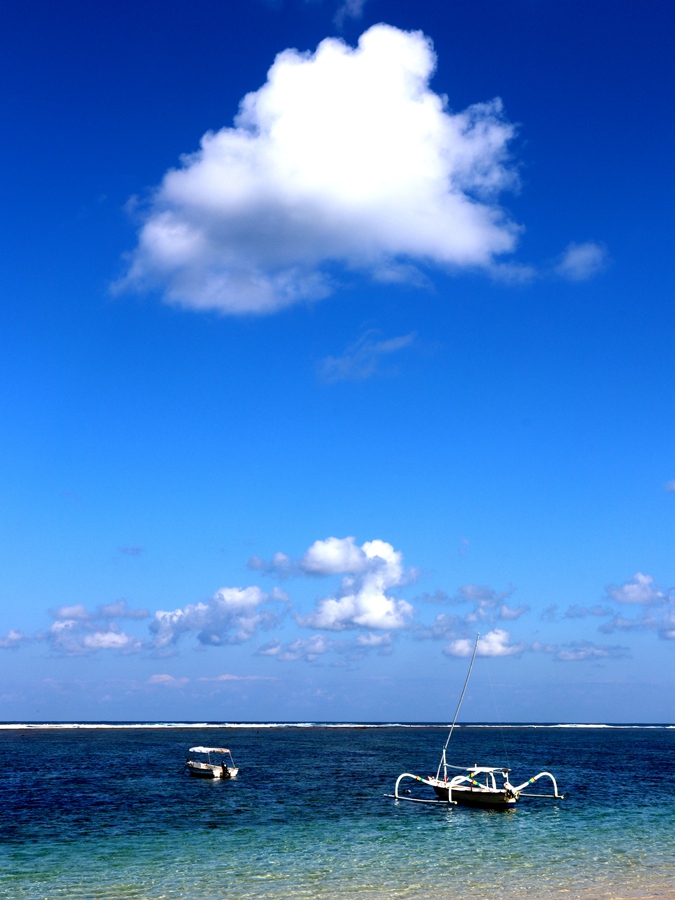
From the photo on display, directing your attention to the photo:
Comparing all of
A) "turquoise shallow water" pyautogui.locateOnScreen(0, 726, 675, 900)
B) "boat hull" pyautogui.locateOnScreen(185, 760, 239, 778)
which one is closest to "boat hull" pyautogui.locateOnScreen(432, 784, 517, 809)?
A: "turquoise shallow water" pyautogui.locateOnScreen(0, 726, 675, 900)

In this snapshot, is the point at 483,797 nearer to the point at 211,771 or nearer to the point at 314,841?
the point at 314,841

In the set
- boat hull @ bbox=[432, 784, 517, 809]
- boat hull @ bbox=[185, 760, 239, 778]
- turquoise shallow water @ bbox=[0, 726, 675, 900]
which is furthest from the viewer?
boat hull @ bbox=[185, 760, 239, 778]

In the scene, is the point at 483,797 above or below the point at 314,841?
above

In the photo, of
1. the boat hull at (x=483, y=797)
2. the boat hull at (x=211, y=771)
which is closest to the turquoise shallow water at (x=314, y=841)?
the boat hull at (x=483, y=797)

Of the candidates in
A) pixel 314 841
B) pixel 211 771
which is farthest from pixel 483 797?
pixel 211 771

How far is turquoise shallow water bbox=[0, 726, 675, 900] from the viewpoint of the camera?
3412 centimetres

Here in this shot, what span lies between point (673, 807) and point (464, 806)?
1697cm

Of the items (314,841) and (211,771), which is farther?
(211,771)

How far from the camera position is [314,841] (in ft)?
144

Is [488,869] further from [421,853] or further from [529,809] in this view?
[529,809]

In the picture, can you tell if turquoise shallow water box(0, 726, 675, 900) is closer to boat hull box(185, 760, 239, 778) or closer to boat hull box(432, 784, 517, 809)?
boat hull box(432, 784, 517, 809)

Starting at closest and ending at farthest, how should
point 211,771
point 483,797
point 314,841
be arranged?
1. point 314,841
2. point 483,797
3. point 211,771

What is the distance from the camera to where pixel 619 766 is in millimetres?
105062

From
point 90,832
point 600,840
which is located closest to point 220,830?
point 90,832
